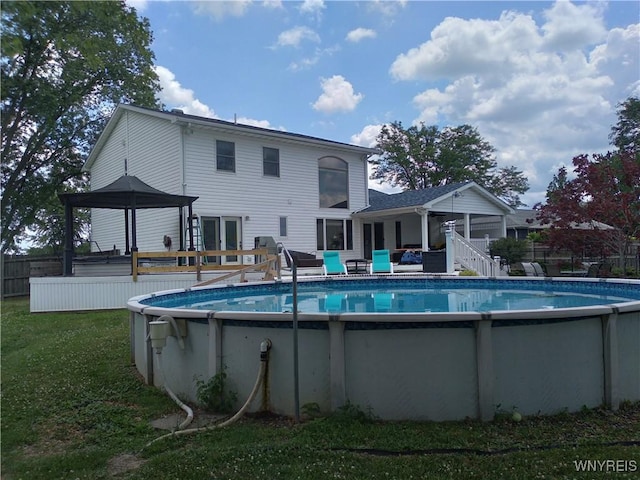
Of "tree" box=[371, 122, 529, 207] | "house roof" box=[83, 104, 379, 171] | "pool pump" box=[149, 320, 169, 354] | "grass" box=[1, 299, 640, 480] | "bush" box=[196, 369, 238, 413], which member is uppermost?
"tree" box=[371, 122, 529, 207]

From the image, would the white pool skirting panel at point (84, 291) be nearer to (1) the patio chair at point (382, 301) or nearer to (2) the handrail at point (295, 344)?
(1) the patio chair at point (382, 301)

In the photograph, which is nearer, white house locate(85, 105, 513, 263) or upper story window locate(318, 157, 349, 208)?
white house locate(85, 105, 513, 263)

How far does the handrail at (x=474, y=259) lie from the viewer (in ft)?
45.1

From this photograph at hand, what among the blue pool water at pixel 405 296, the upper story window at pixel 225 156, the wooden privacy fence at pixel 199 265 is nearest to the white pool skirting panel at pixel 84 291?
the wooden privacy fence at pixel 199 265

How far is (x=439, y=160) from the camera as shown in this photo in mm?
39219

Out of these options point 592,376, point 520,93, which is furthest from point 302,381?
point 520,93

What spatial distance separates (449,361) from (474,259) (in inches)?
448

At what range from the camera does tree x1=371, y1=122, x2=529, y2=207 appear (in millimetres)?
39000

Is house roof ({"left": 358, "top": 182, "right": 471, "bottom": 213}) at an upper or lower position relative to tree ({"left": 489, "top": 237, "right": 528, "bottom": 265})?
upper

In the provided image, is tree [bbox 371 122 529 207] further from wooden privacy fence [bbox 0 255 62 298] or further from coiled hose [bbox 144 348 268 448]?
coiled hose [bbox 144 348 268 448]

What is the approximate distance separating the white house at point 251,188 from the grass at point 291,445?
11.3 meters

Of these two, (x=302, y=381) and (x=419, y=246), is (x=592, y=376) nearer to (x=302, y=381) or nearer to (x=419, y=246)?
(x=302, y=381)

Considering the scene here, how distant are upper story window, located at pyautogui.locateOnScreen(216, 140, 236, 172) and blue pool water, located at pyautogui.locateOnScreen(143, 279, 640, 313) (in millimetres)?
6632

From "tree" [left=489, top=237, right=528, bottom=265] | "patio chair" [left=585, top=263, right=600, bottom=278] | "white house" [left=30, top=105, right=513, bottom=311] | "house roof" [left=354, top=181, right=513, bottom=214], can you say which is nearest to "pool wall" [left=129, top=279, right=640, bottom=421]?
"white house" [left=30, top=105, right=513, bottom=311]
